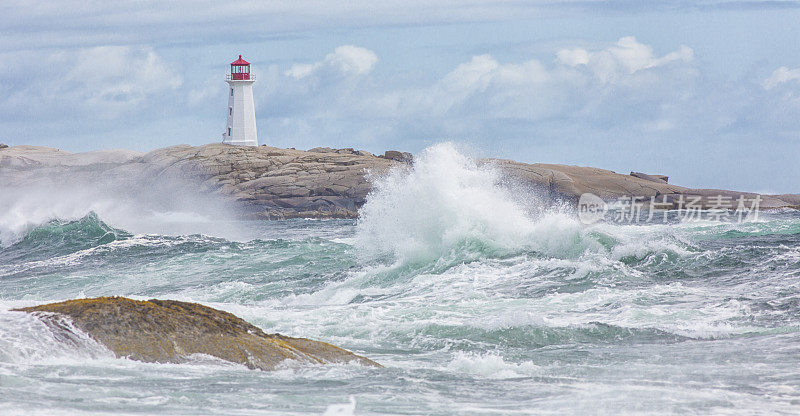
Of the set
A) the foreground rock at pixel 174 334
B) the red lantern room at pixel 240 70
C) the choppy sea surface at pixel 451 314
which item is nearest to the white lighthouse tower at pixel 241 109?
the red lantern room at pixel 240 70

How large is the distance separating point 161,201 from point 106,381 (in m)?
44.4

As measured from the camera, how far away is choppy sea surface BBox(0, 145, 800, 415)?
16.9ft

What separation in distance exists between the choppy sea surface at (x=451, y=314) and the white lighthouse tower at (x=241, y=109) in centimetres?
3047

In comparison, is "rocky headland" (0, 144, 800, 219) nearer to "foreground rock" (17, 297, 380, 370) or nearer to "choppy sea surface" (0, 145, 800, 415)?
"choppy sea surface" (0, 145, 800, 415)

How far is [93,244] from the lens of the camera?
69.3ft

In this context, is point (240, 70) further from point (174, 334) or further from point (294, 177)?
point (174, 334)

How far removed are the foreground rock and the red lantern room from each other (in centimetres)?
4508

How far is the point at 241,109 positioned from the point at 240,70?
95.4 inches

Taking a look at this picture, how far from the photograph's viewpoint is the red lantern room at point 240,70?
1965 inches

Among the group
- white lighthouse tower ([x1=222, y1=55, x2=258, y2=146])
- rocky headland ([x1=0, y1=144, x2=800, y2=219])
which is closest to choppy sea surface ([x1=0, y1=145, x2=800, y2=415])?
rocky headland ([x1=0, y1=144, x2=800, y2=219])

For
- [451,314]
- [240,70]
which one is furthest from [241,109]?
[451,314]

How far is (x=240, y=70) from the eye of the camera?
5034 centimetres

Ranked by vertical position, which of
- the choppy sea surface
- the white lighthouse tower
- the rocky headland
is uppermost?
the white lighthouse tower

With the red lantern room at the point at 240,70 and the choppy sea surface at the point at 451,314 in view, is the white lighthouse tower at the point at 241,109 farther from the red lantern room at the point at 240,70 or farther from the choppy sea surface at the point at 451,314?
the choppy sea surface at the point at 451,314
